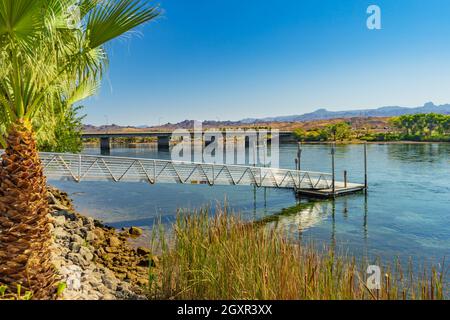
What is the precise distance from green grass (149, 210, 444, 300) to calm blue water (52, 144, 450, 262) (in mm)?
4846

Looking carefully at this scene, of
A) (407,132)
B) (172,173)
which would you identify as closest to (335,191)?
(172,173)

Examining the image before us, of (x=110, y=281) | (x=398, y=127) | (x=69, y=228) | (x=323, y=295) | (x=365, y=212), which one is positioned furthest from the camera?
(x=398, y=127)

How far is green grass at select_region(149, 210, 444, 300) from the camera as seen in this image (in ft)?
15.0

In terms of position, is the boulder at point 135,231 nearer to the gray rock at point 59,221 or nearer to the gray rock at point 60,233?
the gray rock at point 59,221

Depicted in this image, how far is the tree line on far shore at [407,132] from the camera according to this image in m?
83.2

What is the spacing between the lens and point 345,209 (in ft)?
74.6

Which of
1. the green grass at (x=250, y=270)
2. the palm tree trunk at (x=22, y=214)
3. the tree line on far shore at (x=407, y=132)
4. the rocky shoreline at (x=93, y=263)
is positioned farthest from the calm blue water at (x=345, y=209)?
the tree line on far shore at (x=407, y=132)

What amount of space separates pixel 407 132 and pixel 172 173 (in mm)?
86793

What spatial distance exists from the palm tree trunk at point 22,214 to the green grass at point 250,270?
7.13 ft

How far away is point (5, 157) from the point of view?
182 inches

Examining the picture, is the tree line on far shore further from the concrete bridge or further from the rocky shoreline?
the rocky shoreline
